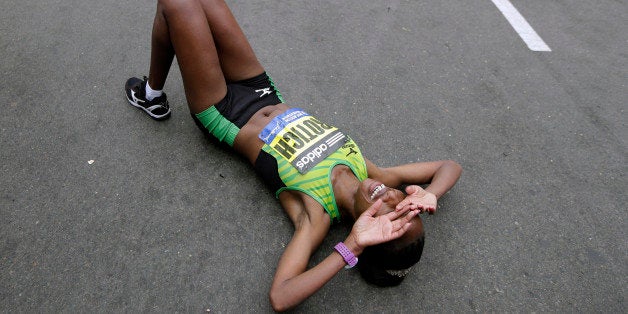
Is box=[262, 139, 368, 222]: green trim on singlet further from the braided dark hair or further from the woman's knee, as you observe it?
the woman's knee

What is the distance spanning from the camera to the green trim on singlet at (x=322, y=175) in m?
2.27

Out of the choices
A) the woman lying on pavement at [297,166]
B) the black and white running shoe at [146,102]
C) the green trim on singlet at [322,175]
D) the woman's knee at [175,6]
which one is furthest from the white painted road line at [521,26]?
the black and white running shoe at [146,102]

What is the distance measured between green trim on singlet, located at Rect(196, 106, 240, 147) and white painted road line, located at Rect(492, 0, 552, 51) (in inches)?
120

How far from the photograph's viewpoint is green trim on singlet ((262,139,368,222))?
2273 millimetres

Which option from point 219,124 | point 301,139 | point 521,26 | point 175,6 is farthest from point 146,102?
point 521,26

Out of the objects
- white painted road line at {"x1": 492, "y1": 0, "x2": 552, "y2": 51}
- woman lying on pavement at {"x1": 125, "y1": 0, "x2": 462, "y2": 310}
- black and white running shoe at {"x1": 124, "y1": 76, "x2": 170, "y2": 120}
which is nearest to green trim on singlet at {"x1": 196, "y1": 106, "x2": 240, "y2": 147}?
woman lying on pavement at {"x1": 125, "y1": 0, "x2": 462, "y2": 310}

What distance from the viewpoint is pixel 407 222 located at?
1935 mm

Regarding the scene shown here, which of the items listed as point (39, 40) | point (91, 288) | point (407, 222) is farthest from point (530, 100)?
point (39, 40)

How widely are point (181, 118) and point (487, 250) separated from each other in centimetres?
237

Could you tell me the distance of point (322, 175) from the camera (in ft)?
7.49

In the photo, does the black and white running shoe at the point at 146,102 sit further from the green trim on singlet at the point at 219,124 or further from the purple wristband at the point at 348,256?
the purple wristband at the point at 348,256

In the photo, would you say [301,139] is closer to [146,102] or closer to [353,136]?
[353,136]

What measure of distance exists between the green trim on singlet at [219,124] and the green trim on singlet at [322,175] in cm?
27

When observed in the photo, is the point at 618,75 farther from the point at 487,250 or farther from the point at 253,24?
the point at 253,24
